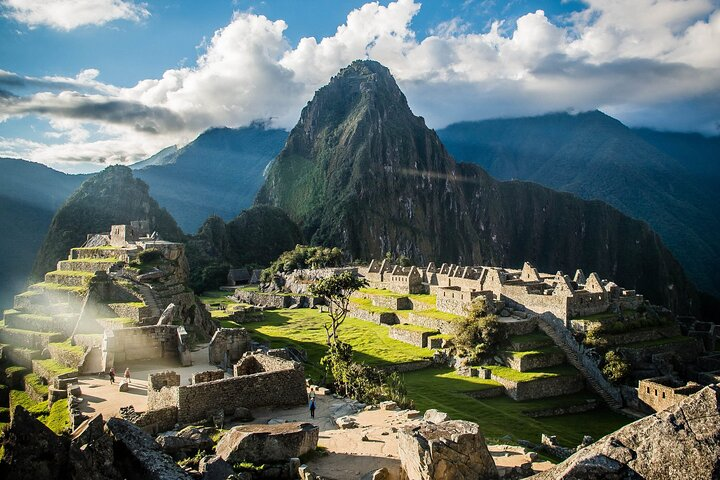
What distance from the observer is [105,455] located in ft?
25.4

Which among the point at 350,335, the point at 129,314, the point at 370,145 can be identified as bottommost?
the point at 350,335

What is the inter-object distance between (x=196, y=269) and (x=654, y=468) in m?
85.3

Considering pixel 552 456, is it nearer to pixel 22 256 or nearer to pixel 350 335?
pixel 350 335

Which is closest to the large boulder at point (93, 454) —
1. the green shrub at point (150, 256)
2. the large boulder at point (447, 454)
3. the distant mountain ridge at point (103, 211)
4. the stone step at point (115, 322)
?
the large boulder at point (447, 454)

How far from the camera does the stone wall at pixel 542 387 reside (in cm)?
2919

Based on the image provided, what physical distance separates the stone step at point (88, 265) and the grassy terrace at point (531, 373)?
23.3 meters

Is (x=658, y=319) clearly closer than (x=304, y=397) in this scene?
No

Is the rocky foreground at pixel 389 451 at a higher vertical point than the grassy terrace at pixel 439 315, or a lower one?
higher

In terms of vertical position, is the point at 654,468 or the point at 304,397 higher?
the point at 654,468

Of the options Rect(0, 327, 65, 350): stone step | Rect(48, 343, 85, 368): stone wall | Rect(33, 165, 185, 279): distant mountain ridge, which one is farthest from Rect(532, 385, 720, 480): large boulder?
Rect(33, 165, 185, 279): distant mountain ridge

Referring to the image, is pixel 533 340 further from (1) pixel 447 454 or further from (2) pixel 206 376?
(1) pixel 447 454

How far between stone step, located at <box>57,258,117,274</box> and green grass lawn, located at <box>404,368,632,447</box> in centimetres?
1906

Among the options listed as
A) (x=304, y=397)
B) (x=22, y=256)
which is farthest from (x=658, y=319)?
(x=22, y=256)

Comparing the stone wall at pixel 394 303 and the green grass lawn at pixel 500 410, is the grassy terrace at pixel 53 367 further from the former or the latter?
the stone wall at pixel 394 303
